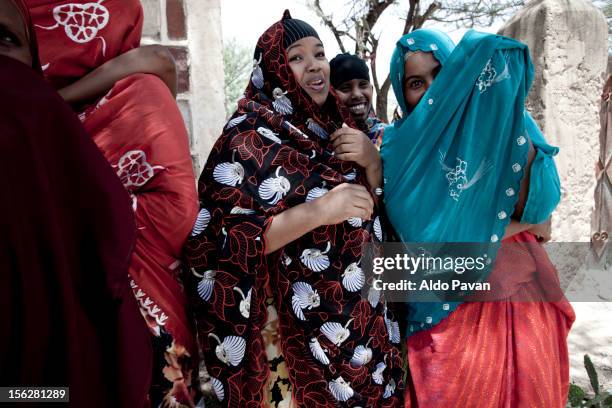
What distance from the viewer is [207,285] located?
159 cm

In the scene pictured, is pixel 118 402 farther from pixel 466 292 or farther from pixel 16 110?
pixel 466 292

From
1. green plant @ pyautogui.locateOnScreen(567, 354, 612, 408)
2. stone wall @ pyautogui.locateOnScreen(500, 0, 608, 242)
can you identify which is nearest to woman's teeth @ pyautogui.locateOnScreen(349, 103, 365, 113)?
green plant @ pyautogui.locateOnScreen(567, 354, 612, 408)

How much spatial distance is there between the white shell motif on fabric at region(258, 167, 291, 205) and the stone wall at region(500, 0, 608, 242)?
271 centimetres

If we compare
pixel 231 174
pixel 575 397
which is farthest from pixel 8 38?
pixel 575 397

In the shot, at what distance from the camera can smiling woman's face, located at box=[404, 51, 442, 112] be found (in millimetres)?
1763

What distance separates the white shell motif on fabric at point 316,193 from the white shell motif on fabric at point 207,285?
378mm

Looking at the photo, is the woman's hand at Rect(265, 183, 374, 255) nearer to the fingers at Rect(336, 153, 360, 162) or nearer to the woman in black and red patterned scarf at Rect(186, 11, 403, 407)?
the woman in black and red patterned scarf at Rect(186, 11, 403, 407)

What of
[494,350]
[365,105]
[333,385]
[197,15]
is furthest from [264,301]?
[197,15]

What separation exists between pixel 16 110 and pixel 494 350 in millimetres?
1520

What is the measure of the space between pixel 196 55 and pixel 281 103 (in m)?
0.85

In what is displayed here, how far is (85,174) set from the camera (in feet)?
3.85

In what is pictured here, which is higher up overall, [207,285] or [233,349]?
[207,285]

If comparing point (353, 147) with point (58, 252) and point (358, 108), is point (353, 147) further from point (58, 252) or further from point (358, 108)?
point (58, 252)

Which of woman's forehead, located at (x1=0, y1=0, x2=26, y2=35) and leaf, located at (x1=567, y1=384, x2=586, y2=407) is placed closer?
woman's forehead, located at (x1=0, y1=0, x2=26, y2=35)
